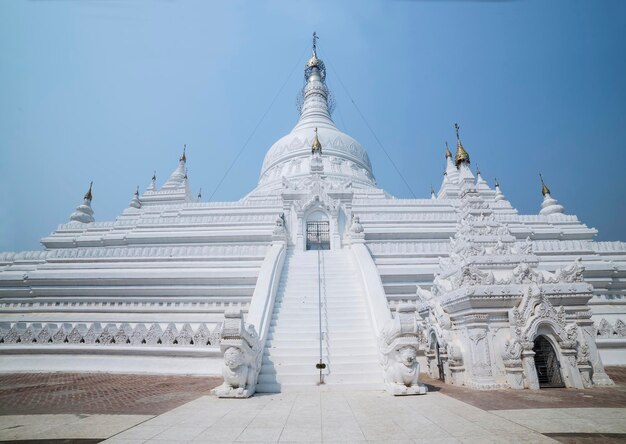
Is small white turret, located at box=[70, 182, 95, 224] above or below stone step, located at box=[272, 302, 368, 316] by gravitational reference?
above

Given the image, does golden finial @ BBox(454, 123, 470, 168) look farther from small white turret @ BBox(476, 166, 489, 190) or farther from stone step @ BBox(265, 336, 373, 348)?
small white turret @ BBox(476, 166, 489, 190)

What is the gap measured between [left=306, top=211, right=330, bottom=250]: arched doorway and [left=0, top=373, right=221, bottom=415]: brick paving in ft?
33.8

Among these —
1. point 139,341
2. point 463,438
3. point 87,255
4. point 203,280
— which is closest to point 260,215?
point 203,280

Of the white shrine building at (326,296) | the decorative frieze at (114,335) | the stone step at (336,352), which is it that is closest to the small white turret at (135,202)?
the white shrine building at (326,296)

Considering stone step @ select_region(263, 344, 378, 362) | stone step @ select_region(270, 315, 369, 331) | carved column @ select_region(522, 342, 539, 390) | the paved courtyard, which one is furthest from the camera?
stone step @ select_region(270, 315, 369, 331)

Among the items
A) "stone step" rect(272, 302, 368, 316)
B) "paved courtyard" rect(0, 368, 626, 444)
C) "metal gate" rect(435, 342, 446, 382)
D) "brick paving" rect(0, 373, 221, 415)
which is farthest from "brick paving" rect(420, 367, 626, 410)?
"brick paving" rect(0, 373, 221, 415)

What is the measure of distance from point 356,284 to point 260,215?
37.9 ft

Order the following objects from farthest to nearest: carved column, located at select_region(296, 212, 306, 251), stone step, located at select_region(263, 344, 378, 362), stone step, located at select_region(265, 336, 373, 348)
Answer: carved column, located at select_region(296, 212, 306, 251) < stone step, located at select_region(265, 336, 373, 348) < stone step, located at select_region(263, 344, 378, 362)

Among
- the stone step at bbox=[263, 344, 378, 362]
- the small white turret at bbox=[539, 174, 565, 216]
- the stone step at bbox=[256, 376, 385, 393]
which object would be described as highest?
the small white turret at bbox=[539, 174, 565, 216]

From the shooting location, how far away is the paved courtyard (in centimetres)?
432

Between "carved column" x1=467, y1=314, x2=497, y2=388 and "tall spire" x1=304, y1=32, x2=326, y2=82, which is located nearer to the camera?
"carved column" x1=467, y1=314, x2=497, y2=388

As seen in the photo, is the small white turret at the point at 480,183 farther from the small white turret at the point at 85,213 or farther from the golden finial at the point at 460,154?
the small white turret at the point at 85,213

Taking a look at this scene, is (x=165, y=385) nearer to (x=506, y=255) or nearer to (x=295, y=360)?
(x=295, y=360)

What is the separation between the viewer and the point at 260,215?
2262cm
